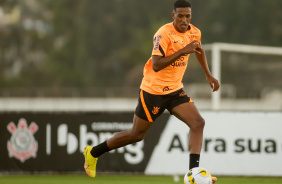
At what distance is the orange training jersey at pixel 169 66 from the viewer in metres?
7.66

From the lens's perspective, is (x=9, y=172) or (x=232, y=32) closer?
(x=9, y=172)

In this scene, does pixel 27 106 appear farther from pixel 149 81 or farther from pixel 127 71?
pixel 149 81

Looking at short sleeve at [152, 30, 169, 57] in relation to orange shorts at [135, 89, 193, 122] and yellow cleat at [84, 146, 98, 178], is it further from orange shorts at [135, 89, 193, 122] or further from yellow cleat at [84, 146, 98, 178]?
yellow cleat at [84, 146, 98, 178]

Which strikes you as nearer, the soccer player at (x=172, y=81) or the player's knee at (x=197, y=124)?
the soccer player at (x=172, y=81)

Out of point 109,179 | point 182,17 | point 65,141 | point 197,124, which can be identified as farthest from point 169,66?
point 65,141

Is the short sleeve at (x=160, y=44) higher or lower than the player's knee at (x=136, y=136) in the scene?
higher

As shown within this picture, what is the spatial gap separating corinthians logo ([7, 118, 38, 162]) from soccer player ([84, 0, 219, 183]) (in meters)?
3.97

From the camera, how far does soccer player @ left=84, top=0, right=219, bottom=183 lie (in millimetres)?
7613

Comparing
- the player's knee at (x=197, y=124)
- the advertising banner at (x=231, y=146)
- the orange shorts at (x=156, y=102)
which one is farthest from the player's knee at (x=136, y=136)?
the advertising banner at (x=231, y=146)

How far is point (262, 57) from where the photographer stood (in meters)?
61.0

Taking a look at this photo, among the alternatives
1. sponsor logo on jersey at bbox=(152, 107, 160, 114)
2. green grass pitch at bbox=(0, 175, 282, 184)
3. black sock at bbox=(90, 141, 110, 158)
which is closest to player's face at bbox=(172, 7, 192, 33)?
sponsor logo on jersey at bbox=(152, 107, 160, 114)

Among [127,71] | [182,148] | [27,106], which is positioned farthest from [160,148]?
[127,71]

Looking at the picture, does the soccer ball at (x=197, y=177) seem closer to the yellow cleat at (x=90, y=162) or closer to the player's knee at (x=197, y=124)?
the player's knee at (x=197, y=124)

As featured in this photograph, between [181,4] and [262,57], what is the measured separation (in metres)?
54.5
